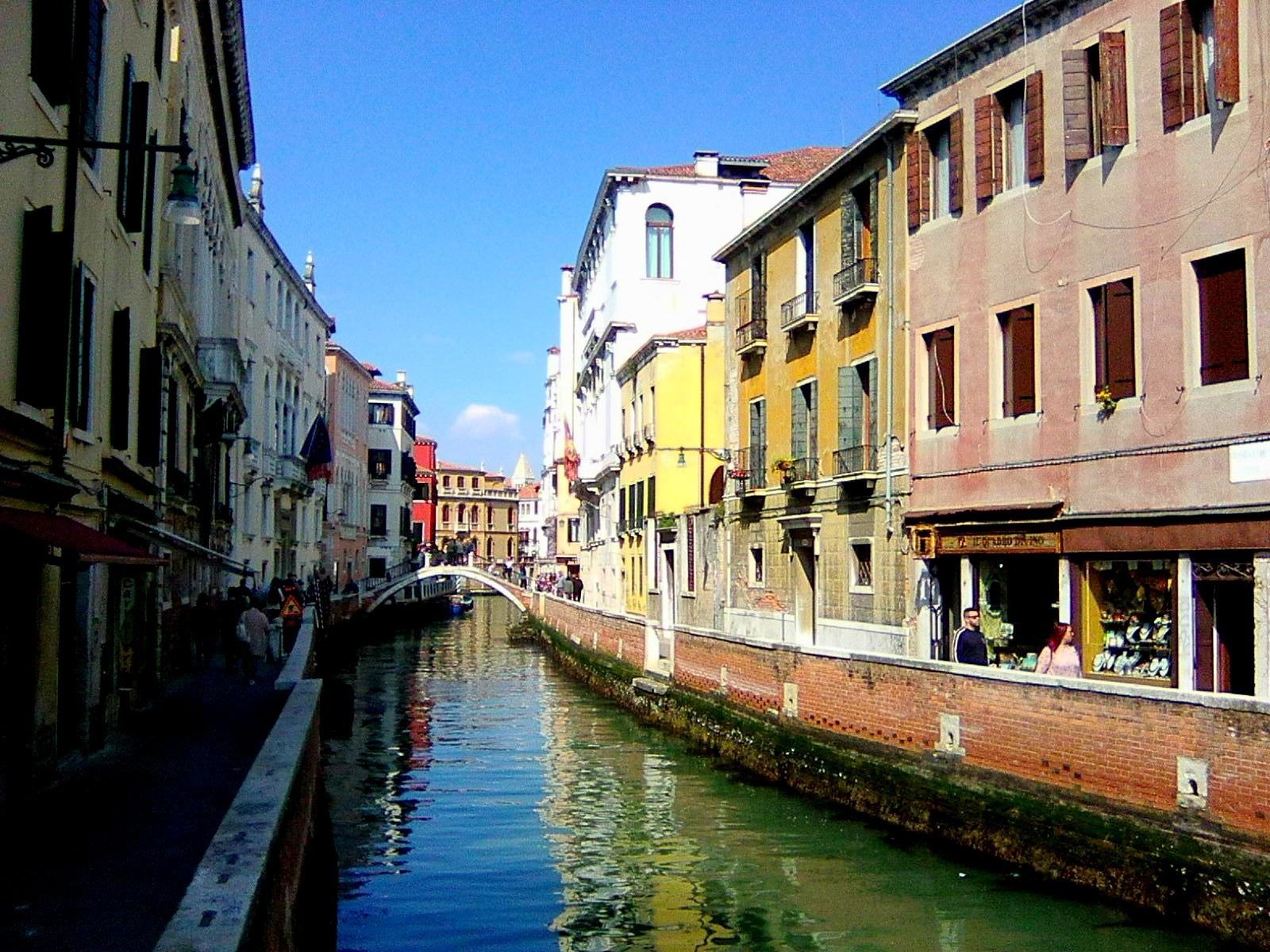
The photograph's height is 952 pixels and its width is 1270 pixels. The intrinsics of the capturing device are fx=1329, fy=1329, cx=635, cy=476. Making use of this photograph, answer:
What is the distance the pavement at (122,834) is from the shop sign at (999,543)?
8953 millimetres

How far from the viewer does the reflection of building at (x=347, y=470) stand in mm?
53469

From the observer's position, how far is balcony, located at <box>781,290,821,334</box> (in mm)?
21922

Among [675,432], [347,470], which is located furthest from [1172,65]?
[347,470]

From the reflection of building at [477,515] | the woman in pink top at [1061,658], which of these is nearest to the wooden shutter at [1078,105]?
the woman in pink top at [1061,658]

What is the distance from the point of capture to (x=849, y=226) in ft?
67.9

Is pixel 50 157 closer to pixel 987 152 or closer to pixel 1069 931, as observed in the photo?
pixel 1069 931

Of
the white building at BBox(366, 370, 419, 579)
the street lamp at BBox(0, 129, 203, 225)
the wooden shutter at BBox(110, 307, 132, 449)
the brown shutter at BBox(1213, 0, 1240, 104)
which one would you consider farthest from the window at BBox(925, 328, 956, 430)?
the white building at BBox(366, 370, 419, 579)

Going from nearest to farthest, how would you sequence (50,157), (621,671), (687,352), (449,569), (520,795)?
(50,157) → (520,795) → (621,671) → (687,352) → (449,569)

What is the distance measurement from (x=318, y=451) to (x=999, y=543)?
25581 mm

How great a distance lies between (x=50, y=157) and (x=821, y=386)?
49.6ft

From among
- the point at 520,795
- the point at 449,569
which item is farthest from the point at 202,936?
the point at 449,569

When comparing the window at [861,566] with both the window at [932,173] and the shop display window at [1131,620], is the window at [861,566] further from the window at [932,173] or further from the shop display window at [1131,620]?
the shop display window at [1131,620]

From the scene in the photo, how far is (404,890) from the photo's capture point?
11.6 metres

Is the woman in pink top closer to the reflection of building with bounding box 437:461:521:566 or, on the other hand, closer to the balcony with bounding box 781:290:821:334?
the balcony with bounding box 781:290:821:334
